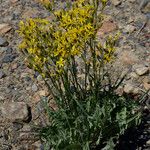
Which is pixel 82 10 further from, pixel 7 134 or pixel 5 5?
pixel 5 5

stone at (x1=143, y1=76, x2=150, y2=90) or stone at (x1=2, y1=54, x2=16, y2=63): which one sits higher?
stone at (x1=2, y1=54, x2=16, y2=63)

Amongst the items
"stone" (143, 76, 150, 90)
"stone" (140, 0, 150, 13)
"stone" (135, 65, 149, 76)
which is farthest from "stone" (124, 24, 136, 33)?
"stone" (143, 76, 150, 90)

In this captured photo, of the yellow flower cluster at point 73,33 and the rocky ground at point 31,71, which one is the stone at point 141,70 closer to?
the rocky ground at point 31,71

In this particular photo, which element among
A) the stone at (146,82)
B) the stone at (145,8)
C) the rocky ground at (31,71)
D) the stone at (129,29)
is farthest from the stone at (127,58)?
the stone at (145,8)

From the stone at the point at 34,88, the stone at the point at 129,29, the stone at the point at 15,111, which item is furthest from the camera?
the stone at the point at 129,29

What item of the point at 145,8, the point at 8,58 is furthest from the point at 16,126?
the point at 145,8

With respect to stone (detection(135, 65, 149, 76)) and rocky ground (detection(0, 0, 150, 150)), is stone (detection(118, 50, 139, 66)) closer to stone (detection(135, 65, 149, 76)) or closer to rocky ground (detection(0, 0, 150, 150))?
rocky ground (detection(0, 0, 150, 150))

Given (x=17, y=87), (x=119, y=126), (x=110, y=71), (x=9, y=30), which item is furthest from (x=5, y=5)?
(x=119, y=126)
